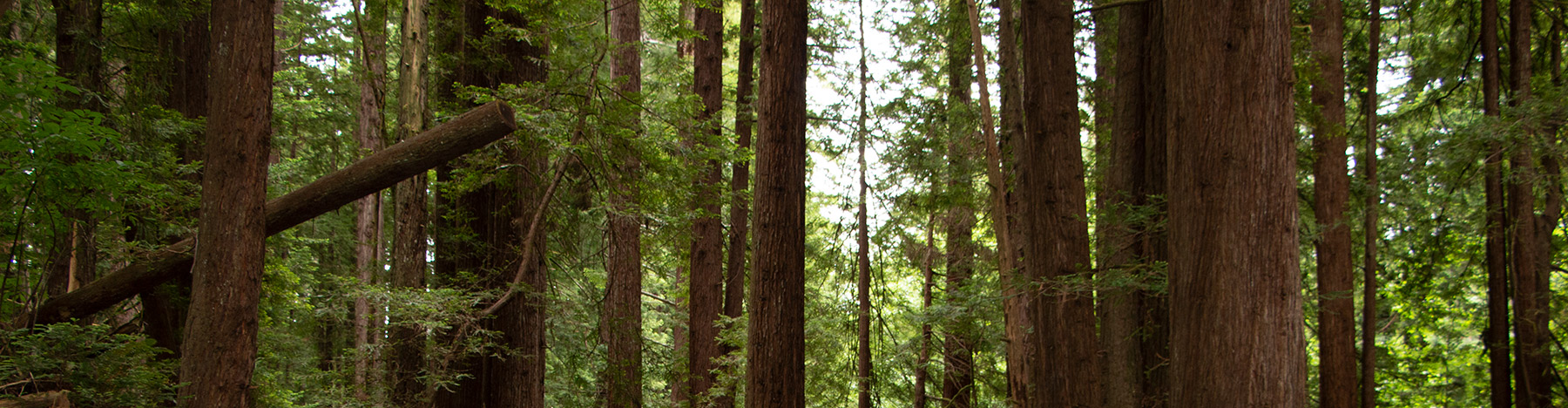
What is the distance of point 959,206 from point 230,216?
937 centimetres

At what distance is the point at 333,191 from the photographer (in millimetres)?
5359

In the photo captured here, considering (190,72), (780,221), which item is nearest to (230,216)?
(780,221)

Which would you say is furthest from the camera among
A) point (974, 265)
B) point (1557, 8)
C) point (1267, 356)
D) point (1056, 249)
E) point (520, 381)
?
point (974, 265)

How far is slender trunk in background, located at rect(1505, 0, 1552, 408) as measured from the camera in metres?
9.52

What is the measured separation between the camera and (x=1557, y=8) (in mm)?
10852

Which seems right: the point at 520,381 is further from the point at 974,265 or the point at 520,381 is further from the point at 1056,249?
the point at 974,265

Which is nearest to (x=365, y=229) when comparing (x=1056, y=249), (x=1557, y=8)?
(x=1056, y=249)

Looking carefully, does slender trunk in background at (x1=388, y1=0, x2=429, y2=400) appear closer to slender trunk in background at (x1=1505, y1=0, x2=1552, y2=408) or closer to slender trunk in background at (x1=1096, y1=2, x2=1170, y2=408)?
slender trunk in background at (x1=1096, y1=2, x2=1170, y2=408)

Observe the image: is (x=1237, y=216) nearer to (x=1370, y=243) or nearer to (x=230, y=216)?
(x=230, y=216)

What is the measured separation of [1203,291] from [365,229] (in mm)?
16882

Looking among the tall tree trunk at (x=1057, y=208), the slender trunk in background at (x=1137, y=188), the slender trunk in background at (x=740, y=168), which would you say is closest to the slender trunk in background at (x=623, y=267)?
the slender trunk in background at (x=740, y=168)

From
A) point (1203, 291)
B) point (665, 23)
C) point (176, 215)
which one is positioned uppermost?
point (665, 23)

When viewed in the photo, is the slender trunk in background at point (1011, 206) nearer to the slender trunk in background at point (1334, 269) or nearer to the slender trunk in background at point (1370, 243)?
the slender trunk in background at point (1334, 269)

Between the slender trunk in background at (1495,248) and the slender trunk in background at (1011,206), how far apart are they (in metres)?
5.73
